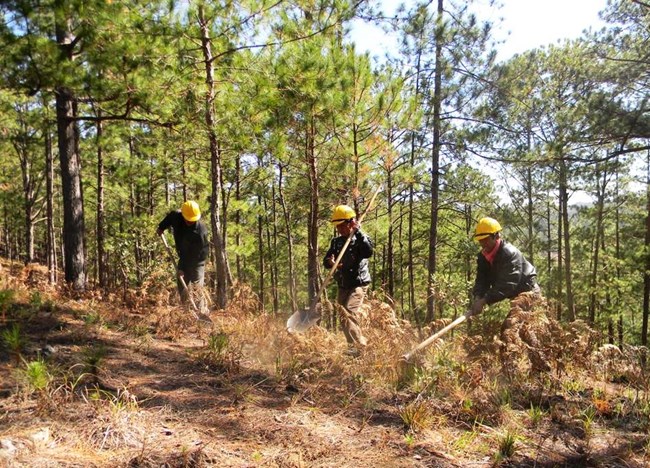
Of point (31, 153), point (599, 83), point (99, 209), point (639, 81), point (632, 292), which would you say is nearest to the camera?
point (639, 81)

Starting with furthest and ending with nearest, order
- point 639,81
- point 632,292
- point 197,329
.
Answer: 1. point 632,292
2. point 639,81
3. point 197,329

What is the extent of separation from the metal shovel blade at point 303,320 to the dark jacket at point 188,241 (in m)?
1.91

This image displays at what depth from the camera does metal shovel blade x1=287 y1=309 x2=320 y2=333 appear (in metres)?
5.02

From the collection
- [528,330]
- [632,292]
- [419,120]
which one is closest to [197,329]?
[528,330]

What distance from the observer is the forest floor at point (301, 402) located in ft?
8.40

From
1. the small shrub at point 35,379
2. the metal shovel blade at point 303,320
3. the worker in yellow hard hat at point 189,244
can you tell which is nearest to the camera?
the small shrub at point 35,379

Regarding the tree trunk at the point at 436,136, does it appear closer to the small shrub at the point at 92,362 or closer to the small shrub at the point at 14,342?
the small shrub at the point at 92,362

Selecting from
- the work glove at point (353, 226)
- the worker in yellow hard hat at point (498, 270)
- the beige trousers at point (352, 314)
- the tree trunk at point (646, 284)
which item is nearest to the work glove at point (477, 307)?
the worker in yellow hard hat at point (498, 270)

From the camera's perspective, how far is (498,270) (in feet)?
15.5

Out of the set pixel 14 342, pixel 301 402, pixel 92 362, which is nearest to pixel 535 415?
pixel 301 402

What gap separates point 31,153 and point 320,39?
51.6 ft

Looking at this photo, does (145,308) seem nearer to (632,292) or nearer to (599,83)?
(599,83)

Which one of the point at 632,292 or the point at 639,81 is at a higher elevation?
the point at 639,81

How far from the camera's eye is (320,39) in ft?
20.4
